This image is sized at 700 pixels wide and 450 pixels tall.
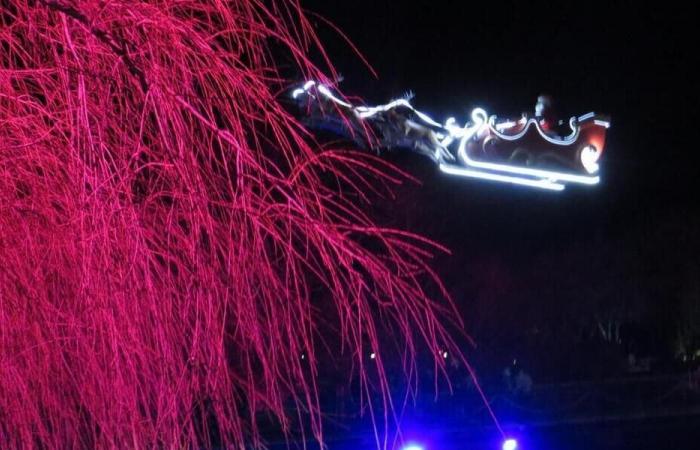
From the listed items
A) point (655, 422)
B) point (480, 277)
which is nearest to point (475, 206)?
point (480, 277)

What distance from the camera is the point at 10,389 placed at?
417cm

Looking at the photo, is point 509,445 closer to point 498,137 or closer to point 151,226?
point 151,226

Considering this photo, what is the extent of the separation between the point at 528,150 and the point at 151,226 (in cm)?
1407

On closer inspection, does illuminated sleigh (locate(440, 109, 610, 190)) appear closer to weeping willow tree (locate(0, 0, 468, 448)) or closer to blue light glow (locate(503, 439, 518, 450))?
blue light glow (locate(503, 439, 518, 450))

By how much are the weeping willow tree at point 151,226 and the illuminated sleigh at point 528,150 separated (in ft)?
42.5

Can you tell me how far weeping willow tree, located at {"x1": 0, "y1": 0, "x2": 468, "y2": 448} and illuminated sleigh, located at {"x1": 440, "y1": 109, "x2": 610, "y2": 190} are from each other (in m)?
13.0

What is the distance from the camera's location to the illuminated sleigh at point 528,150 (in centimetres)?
1692

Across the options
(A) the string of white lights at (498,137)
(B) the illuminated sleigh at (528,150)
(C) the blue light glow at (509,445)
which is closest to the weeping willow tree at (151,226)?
(C) the blue light glow at (509,445)

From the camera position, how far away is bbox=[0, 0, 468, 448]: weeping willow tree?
3.58 m

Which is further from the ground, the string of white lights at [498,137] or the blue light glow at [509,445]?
the string of white lights at [498,137]

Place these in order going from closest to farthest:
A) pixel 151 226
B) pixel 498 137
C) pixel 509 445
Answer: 1. pixel 151 226
2. pixel 509 445
3. pixel 498 137

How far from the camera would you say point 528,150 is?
1752 centimetres

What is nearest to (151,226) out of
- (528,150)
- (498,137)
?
(498,137)

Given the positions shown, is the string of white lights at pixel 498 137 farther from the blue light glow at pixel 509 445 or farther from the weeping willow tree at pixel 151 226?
the weeping willow tree at pixel 151 226
